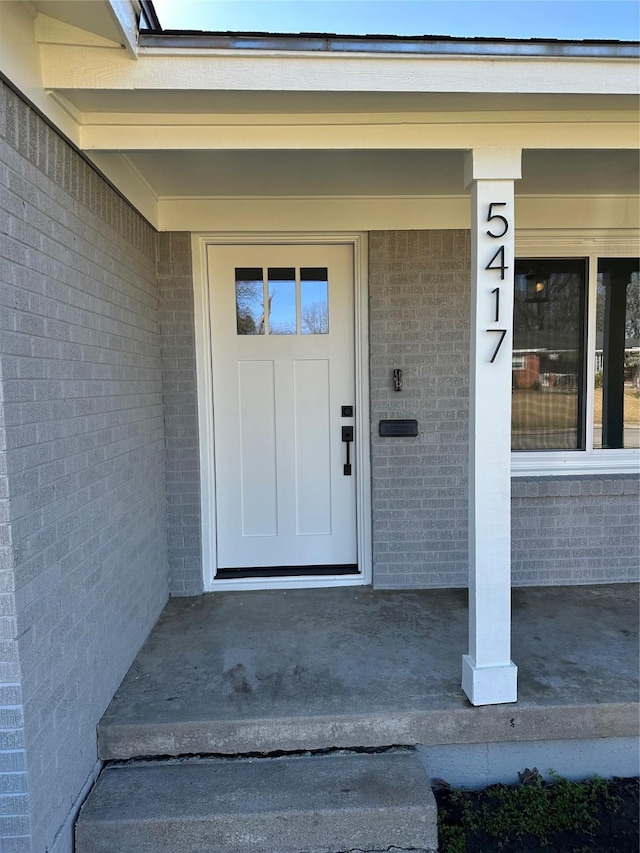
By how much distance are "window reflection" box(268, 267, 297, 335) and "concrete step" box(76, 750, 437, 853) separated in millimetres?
2366

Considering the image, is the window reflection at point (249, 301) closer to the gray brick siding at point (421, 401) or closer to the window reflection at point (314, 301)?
the window reflection at point (314, 301)

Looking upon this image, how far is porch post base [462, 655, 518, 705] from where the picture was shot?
201 cm

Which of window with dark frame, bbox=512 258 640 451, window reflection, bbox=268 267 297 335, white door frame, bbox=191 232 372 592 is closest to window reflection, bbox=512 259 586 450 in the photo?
window with dark frame, bbox=512 258 640 451

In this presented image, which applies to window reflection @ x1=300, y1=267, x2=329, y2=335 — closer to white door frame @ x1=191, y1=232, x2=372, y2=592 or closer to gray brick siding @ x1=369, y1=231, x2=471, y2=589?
white door frame @ x1=191, y1=232, x2=372, y2=592

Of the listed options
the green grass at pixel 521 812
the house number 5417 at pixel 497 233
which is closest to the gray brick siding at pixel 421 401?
the house number 5417 at pixel 497 233

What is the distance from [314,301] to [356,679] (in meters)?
2.17

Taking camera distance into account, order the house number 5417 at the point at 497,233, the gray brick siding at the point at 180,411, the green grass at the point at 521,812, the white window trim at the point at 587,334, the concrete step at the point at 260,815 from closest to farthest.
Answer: the concrete step at the point at 260,815
the green grass at the point at 521,812
the house number 5417 at the point at 497,233
the gray brick siding at the point at 180,411
the white window trim at the point at 587,334

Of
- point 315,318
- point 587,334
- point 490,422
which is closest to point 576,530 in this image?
point 587,334

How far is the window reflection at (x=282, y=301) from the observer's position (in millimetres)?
3146

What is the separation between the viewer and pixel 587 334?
317cm

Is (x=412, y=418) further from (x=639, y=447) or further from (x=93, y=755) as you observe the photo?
(x=93, y=755)

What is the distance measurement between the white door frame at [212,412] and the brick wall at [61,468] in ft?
1.90

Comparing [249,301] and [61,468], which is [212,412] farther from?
[61,468]

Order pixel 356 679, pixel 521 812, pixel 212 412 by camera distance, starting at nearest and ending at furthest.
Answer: pixel 521 812 → pixel 356 679 → pixel 212 412
